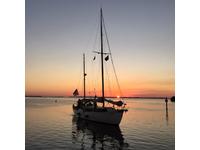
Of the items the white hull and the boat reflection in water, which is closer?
the boat reflection in water

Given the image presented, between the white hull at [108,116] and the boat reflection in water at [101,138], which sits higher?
the white hull at [108,116]

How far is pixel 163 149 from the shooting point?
934 centimetres

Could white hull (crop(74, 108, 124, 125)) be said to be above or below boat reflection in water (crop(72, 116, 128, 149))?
above

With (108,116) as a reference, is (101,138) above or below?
below

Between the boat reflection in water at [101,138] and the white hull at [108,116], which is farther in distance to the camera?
the white hull at [108,116]

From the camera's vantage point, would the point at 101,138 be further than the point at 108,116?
No
